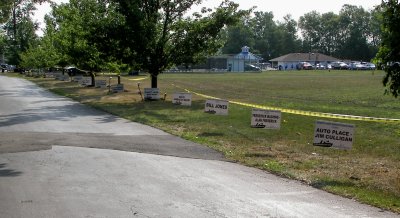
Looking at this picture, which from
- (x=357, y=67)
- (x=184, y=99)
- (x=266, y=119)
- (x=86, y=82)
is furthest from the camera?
(x=357, y=67)

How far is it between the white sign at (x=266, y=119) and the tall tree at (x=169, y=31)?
1437cm

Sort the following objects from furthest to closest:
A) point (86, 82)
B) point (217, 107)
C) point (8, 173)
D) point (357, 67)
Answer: point (357, 67) → point (86, 82) → point (217, 107) → point (8, 173)

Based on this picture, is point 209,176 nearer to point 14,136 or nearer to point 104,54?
point 14,136

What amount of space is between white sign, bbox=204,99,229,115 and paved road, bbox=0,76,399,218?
14.4 feet

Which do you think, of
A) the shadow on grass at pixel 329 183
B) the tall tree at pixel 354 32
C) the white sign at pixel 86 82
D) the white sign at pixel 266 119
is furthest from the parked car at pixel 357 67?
the shadow on grass at pixel 329 183

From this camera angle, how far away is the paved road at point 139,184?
21.1ft

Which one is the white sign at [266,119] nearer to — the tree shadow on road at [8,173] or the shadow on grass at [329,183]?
the shadow on grass at [329,183]

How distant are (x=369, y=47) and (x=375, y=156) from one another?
13893 cm

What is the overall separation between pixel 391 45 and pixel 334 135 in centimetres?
213

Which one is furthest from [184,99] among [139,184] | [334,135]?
[139,184]

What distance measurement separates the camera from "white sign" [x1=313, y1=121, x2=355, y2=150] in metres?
9.48

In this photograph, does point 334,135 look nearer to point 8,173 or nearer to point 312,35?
point 8,173

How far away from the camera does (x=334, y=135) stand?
9.65 meters

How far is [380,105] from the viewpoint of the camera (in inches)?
884
